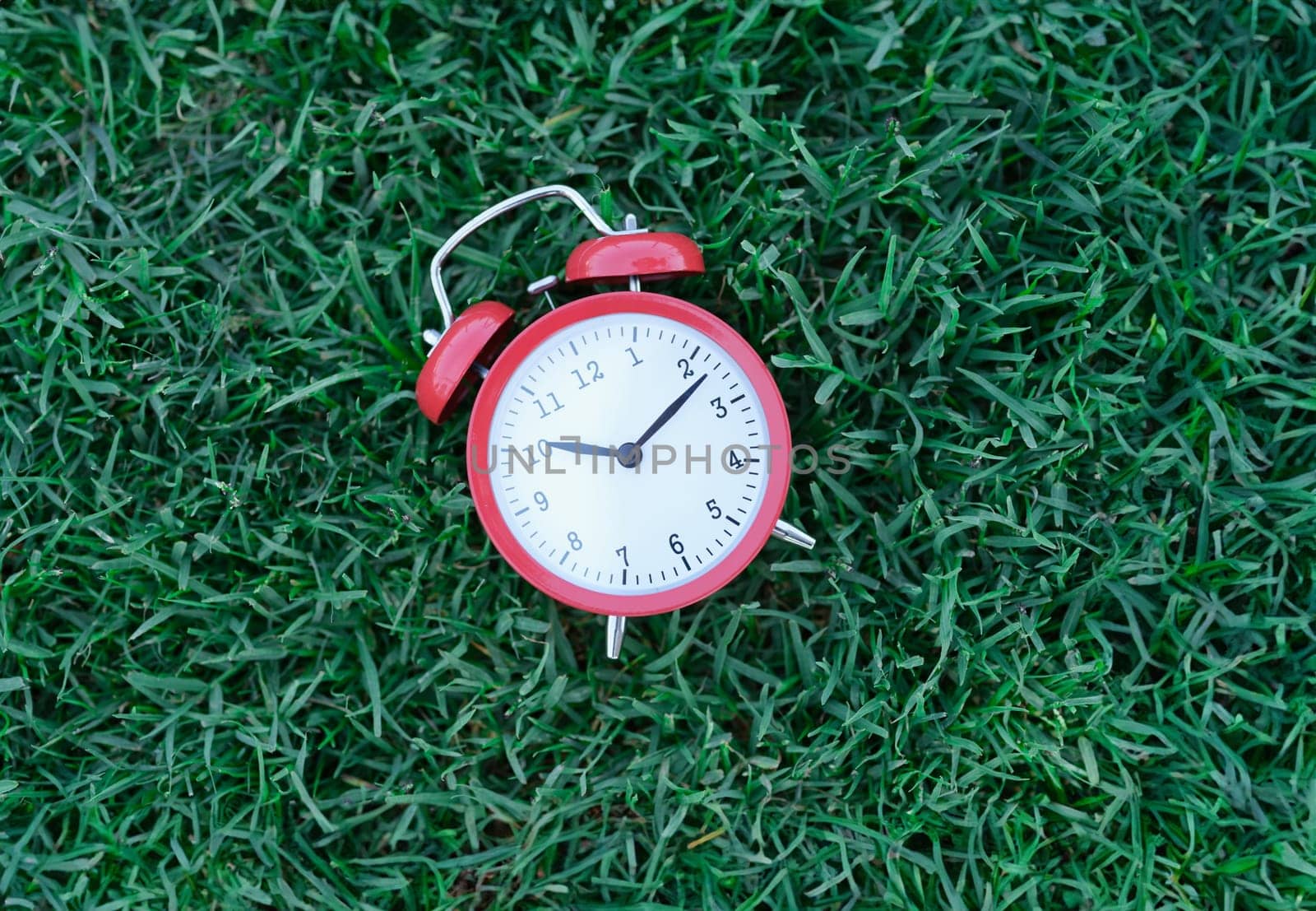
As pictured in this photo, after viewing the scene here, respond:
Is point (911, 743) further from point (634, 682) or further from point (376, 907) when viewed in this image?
point (376, 907)

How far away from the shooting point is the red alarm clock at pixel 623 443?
80.0 inches

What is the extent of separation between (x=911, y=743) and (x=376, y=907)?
48.8 inches

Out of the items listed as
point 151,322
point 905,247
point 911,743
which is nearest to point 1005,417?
point 905,247

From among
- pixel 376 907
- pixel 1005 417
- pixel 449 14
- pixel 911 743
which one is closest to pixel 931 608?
pixel 911 743

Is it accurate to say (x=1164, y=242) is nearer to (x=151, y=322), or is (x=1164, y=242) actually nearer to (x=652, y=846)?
(x=652, y=846)

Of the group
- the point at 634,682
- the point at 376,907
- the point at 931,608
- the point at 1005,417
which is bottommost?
the point at 376,907

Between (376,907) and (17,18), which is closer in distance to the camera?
(376,907)

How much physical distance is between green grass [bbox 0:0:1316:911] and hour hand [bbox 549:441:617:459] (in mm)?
355

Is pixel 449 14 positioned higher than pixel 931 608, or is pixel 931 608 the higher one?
pixel 449 14

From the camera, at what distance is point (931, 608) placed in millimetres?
2166

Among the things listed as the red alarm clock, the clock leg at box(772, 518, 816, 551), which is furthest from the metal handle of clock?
the clock leg at box(772, 518, 816, 551)

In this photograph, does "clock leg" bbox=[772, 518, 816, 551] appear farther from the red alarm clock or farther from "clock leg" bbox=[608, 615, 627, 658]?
"clock leg" bbox=[608, 615, 627, 658]

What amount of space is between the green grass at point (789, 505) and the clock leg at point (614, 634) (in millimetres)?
166

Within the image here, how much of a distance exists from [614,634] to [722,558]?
0.28 meters
